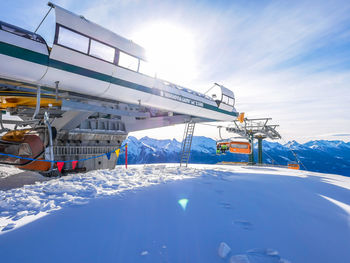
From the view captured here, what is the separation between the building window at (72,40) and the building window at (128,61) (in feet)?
3.87

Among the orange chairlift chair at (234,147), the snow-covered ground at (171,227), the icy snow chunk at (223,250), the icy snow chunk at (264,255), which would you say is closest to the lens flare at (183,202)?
the snow-covered ground at (171,227)

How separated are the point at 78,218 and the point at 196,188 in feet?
9.69

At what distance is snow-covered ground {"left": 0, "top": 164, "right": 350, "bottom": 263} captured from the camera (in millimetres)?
1911

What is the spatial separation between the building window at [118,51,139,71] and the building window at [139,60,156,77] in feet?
0.78

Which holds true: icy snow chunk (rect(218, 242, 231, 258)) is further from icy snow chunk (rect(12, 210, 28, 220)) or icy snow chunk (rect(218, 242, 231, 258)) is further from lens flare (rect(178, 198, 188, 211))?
icy snow chunk (rect(12, 210, 28, 220))

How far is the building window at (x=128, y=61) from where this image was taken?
6.46 m

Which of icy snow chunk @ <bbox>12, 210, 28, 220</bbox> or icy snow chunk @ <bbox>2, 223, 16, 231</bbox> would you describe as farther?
icy snow chunk @ <bbox>12, 210, 28, 220</bbox>

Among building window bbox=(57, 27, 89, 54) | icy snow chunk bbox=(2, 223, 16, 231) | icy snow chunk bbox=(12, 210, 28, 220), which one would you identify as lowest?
icy snow chunk bbox=(12, 210, 28, 220)

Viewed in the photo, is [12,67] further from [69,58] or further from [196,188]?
[196,188]

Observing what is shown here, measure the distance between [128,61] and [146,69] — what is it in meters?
0.90

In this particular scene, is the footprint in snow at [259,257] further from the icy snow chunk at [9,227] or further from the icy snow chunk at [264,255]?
the icy snow chunk at [9,227]

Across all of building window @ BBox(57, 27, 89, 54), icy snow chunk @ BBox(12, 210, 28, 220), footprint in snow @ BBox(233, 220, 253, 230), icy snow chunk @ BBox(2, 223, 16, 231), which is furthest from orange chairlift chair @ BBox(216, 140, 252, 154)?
icy snow chunk @ BBox(2, 223, 16, 231)

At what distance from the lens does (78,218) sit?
275cm

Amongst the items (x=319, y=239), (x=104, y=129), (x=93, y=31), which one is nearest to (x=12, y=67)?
(x=93, y=31)
